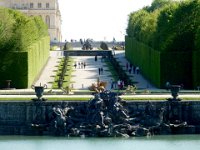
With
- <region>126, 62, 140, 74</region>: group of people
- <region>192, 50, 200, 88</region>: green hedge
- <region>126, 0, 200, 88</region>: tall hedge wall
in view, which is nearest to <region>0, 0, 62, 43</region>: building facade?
<region>126, 62, 140, 74</region>: group of people

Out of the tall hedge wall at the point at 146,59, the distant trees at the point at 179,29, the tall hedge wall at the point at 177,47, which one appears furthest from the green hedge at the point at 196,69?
the tall hedge wall at the point at 146,59

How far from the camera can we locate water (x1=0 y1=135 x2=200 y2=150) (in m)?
48.8

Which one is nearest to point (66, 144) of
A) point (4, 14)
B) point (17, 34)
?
point (17, 34)

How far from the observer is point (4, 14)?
7994 centimetres

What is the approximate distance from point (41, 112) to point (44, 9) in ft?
363

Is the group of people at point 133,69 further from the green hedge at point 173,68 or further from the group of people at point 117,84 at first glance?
the green hedge at point 173,68

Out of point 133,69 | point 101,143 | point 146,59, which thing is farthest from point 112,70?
point 101,143

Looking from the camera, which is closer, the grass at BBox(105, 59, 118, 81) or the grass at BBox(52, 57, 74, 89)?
the grass at BBox(52, 57, 74, 89)

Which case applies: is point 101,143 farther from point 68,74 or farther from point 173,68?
point 68,74

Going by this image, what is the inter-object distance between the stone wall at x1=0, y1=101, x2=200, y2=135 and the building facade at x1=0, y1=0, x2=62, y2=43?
105736mm

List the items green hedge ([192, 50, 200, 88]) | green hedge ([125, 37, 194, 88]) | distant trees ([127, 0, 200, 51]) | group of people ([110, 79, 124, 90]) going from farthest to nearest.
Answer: distant trees ([127, 0, 200, 51])
green hedge ([125, 37, 194, 88])
group of people ([110, 79, 124, 90])
green hedge ([192, 50, 200, 88])

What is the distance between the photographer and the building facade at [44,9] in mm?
159750

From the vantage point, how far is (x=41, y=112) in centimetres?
5381

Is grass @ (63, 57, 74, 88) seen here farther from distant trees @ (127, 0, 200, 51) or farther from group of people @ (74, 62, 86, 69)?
distant trees @ (127, 0, 200, 51)
